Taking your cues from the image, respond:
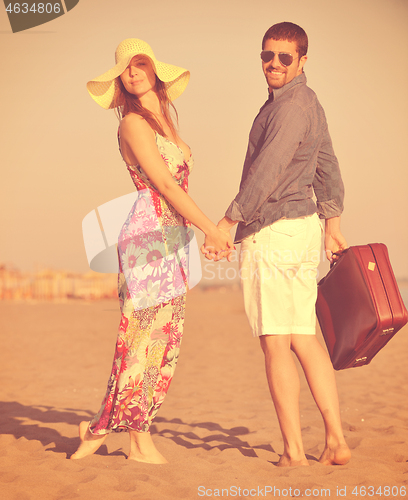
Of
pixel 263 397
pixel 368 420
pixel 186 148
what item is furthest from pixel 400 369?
pixel 186 148

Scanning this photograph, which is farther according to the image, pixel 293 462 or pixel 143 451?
pixel 143 451

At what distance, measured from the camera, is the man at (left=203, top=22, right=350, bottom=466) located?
2.55 metres

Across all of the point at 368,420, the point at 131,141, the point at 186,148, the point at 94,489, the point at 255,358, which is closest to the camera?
the point at 94,489

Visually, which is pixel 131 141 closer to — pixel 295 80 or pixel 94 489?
pixel 295 80

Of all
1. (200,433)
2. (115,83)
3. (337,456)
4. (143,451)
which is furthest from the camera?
(200,433)

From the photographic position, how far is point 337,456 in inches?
104

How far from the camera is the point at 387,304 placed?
103 inches

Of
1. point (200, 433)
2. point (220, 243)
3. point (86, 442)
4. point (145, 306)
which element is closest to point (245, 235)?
point (220, 243)

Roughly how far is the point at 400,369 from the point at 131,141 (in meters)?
5.49

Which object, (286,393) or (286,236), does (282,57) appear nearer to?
(286,236)

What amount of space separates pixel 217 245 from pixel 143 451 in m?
1.14

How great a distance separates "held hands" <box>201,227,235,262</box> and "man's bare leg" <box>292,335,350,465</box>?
55 centimetres

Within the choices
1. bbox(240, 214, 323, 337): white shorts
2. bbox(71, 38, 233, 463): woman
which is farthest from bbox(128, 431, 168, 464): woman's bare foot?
bbox(240, 214, 323, 337): white shorts

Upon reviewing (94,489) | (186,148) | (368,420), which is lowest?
(368,420)
